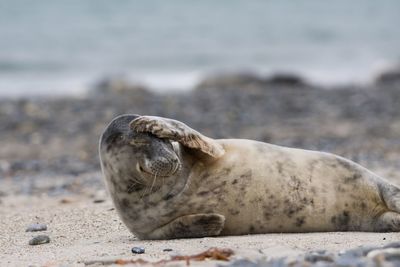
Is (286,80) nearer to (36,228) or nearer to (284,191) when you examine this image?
(36,228)

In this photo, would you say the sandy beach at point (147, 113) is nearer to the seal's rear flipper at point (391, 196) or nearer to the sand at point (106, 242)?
the sand at point (106, 242)

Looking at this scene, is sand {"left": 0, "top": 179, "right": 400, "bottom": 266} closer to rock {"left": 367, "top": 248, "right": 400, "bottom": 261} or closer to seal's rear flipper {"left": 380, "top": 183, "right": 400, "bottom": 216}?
seal's rear flipper {"left": 380, "top": 183, "right": 400, "bottom": 216}

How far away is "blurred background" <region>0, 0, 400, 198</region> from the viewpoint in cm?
1073

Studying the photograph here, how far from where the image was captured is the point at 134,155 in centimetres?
480

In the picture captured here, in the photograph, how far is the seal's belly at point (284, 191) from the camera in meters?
4.88

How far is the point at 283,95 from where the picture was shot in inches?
576

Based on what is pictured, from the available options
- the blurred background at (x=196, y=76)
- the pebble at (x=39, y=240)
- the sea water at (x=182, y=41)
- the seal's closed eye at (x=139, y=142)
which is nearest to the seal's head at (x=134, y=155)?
the seal's closed eye at (x=139, y=142)

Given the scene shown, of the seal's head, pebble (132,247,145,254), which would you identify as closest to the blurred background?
the seal's head

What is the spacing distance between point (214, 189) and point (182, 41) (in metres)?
23.5

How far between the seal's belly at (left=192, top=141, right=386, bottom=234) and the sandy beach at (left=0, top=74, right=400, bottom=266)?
14 centimetres

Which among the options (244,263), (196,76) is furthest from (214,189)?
(196,76)

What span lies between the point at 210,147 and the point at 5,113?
356 inches

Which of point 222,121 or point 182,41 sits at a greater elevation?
point 182,41

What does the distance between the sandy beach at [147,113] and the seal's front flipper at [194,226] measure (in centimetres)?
7
